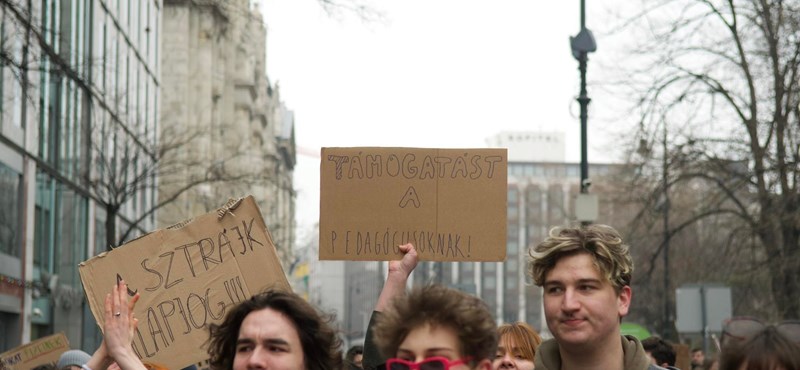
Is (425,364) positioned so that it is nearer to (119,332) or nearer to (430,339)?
(430,339)

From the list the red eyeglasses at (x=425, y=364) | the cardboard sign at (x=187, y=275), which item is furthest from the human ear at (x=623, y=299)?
the cardboard sign at (x=187, y=275)

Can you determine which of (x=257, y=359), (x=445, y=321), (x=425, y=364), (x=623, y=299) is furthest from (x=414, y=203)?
(x=425, y=364)

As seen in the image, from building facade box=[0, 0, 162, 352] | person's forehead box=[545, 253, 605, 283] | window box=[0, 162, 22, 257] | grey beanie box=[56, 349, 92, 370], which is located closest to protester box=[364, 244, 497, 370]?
person's forehead box=[545, 253, 605, 283]

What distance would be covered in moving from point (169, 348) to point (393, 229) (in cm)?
113

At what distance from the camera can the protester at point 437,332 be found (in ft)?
14.1

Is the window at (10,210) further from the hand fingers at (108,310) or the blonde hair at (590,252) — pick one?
the blonde hair at (590,252)

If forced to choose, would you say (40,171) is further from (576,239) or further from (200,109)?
(200,109)

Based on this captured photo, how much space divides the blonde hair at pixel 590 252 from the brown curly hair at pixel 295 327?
0.78m

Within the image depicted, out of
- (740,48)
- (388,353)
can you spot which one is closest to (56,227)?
(740,48)

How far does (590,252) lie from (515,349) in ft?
5.42

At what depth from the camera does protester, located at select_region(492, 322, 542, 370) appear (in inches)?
269

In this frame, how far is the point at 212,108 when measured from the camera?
71562mm

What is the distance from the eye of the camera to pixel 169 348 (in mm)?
Result: 6348

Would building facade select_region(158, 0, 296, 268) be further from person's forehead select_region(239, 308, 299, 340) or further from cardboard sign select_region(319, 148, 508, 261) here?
person's forehead select_region(239, 308, 299, 340)
